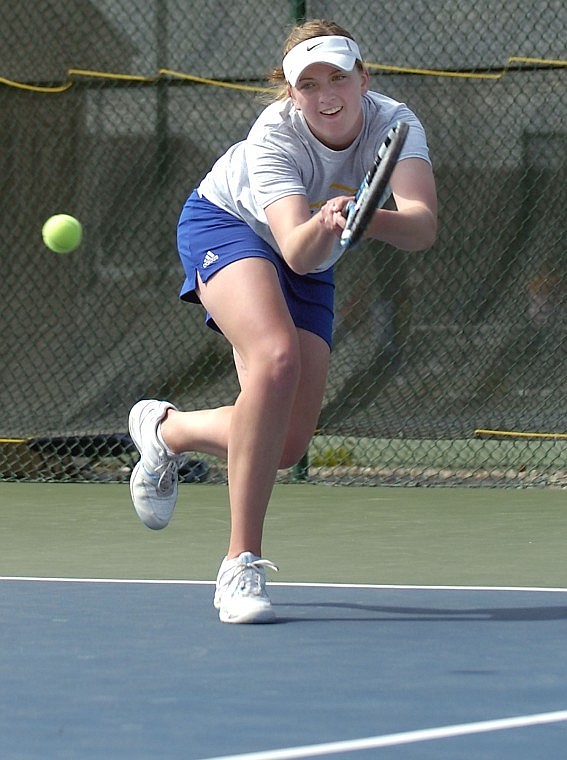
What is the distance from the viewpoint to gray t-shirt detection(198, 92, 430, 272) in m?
3.32

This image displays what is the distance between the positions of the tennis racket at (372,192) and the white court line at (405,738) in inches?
37.0

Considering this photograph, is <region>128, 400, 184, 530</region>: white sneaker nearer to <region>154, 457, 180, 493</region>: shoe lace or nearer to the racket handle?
<region>154, 457, 180, 493</region>: shoe lace

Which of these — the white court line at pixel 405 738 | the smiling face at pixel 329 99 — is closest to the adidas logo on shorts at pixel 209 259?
the smiling face at pixel 329 99

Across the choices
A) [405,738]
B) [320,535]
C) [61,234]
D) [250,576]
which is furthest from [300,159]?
[61,234]

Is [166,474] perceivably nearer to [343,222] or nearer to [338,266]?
[343,222]

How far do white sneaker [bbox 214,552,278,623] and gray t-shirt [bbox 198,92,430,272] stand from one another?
0.62 meters

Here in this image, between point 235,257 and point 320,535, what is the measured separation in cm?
146

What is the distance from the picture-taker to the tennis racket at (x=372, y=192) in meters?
2.89

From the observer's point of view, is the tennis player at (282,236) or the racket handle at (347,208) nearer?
the racket handle at (347,208)

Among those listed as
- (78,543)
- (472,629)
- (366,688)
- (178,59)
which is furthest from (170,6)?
(366,688)

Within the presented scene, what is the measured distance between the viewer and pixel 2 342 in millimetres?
6359

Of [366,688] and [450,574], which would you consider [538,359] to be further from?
[366,688]

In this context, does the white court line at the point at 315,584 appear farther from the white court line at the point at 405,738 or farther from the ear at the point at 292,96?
the white court line at the point at 405,738

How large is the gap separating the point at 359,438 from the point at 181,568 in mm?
2052
